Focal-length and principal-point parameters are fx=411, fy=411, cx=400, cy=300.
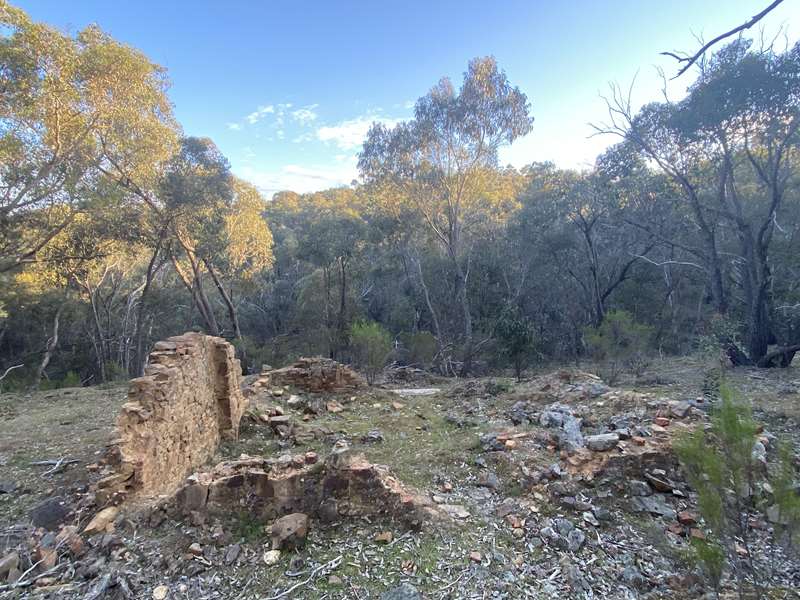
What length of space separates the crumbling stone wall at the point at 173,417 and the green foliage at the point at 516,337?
6.84 metres

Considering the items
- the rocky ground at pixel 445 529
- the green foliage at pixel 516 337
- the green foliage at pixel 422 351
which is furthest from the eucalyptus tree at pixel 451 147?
the rocky ground at pixel 445 529

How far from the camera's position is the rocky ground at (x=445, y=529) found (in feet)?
9.54

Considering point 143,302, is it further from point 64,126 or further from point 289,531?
point 289,531

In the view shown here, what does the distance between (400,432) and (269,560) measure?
11.7 feet

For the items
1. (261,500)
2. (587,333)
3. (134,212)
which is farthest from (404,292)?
(261,500)

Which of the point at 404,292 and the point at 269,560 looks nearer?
the point at 269,560

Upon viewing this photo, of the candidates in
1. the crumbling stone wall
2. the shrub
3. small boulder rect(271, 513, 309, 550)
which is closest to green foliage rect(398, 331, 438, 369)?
the crumbling stone wall

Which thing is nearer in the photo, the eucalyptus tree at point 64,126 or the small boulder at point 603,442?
the small boulder at point 603,442

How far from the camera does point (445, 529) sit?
3.44 metres

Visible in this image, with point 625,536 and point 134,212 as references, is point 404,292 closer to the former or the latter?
point 134,212

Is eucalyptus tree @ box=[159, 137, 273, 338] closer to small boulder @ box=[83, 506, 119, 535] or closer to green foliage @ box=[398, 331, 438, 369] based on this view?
green foliage @ box=[398, 331, 438, 369]

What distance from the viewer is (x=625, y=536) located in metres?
3.36

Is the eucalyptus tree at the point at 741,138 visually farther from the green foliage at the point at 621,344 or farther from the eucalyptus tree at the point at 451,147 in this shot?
the eucalyptus tree at the point at 451,147

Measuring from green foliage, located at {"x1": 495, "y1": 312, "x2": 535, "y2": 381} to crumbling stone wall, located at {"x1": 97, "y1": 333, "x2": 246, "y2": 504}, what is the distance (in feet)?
22.4
